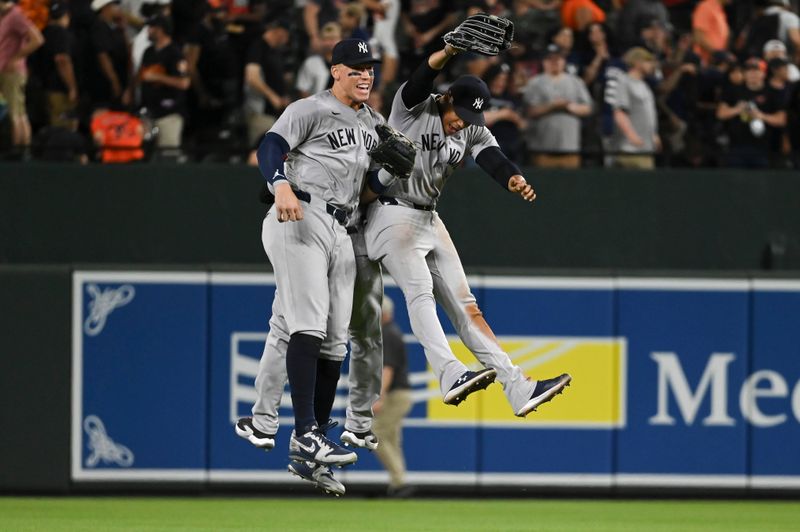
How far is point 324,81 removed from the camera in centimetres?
1383

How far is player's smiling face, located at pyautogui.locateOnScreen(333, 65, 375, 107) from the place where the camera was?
847 centimetres

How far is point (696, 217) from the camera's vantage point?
14.5 meters

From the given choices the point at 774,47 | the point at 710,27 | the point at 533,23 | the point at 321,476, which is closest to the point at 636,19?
the point at 710,27

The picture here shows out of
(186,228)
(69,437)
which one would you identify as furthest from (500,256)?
(69,437)

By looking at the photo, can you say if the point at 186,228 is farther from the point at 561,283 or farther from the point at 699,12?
the point at 699,12

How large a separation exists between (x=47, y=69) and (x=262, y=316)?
2.93 m

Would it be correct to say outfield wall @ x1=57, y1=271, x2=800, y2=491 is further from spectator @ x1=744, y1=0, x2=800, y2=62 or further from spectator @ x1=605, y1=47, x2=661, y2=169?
spectator @ x1=744, y1=0, x2=800, y2=62

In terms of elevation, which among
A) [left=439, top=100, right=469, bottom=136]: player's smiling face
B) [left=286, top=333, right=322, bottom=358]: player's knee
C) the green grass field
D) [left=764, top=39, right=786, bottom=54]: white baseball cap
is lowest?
the green grass field

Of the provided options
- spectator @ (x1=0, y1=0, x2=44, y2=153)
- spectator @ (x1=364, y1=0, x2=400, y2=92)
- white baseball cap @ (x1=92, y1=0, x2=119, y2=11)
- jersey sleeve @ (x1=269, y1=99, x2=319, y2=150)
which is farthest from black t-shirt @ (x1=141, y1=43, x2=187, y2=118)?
jersey sleeve @ (x1=269, y1=99, x2=319, y2=150)

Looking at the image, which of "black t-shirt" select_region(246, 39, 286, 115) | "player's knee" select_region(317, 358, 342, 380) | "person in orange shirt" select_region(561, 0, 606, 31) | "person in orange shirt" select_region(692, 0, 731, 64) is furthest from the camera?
"person in orange shirt" select_region(692, 0, 731, 64)

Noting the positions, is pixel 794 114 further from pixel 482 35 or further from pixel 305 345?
pixel 305 345

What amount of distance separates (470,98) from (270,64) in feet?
18.6

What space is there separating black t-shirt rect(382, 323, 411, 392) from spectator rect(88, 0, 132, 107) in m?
3.11

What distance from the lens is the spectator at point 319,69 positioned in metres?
13.8
